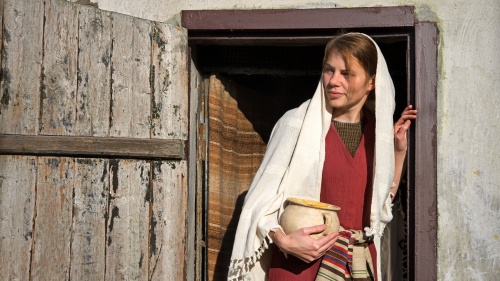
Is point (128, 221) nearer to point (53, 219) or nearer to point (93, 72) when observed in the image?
point (53, 219)

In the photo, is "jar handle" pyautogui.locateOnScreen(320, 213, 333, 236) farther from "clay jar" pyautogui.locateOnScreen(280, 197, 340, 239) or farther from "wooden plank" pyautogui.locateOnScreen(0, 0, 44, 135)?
"wooden plank" pyautogui.locateOnScreen(0, 0, 44, 135)

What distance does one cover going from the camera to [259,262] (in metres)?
3.43

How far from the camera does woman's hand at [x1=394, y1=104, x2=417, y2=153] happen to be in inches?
141

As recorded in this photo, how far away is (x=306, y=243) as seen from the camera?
313cm

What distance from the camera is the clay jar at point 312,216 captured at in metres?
3.16

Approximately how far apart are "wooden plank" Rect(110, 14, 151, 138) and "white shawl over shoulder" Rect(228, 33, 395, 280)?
61 centimetres

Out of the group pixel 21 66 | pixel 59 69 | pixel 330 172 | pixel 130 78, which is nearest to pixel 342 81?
pixel 330 172

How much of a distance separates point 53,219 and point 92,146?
0.36m

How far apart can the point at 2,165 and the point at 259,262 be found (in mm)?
1213

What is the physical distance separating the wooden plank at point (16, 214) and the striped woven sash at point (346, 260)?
1282 millimetres

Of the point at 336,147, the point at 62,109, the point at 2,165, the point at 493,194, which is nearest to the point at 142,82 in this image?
the point at 62,109

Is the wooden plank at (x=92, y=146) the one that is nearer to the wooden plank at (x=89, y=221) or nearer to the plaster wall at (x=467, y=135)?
the wooden plank at (x=89, y=221)

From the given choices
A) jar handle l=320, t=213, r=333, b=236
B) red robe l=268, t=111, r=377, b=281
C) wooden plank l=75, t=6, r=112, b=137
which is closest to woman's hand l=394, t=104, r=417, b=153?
red robe l=268, t=111, r=377, b=281

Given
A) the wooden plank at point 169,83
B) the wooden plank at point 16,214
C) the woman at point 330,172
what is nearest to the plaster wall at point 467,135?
Answer: the woman at point 330,172
